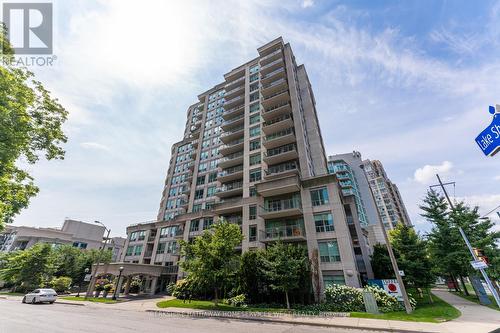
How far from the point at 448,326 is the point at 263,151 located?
88.3 feet

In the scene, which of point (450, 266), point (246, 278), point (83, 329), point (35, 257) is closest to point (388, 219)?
point (450, 266)

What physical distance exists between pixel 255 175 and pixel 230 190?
5.06 metres

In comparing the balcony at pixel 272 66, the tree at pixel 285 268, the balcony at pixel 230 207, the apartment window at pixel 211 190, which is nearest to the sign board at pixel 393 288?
the tree at pixel 285 268

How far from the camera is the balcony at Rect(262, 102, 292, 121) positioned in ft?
115

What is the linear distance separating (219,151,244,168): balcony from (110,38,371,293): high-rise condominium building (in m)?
0.18

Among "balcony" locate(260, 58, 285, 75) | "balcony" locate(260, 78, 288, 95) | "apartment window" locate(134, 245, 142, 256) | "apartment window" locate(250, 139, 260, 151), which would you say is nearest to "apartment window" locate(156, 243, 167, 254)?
"apartment window" locate(134, 245, 142, 256)

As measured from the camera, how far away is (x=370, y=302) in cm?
1562

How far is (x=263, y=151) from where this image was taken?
34281 mm

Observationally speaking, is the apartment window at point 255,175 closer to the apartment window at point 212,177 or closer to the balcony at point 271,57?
the apartment window at point 212,177

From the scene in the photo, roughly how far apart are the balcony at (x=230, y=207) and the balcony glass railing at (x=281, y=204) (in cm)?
413

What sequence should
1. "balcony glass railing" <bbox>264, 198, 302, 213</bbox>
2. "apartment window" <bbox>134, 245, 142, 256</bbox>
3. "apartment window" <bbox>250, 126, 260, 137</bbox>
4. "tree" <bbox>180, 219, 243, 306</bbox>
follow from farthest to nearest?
"apartment window" <bbox>134, 245, 142, 256</bbox> < "apartment window" <bbox>250, 126, 260, 137</bbox> < "balcony glass railing" <bbox>264, 198, 302, 213</bbox> < "tree" <bbox>180, 219, 243, 306</bbox>

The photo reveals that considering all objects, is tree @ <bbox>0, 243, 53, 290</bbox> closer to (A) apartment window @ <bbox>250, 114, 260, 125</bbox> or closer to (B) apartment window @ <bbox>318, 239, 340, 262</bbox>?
(A) apartment window @ <bbox>250, 114, 260, 125</bbox>

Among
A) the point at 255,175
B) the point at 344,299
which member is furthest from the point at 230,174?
the point at 344,299

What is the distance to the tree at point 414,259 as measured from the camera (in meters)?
22.0
